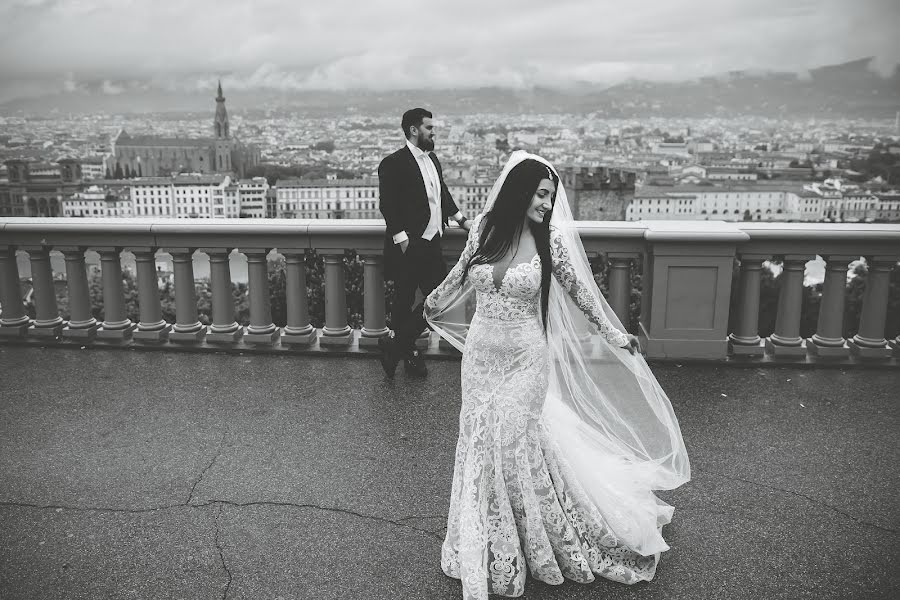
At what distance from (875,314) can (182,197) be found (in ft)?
142

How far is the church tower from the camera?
183 feet

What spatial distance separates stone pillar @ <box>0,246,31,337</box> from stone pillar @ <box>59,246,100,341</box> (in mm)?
370

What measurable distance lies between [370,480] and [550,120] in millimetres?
84976

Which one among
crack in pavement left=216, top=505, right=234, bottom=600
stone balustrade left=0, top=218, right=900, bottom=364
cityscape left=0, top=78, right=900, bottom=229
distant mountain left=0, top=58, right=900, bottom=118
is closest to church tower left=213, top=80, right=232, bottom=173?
cityscape left=0, top=78, right=900, bottom=229

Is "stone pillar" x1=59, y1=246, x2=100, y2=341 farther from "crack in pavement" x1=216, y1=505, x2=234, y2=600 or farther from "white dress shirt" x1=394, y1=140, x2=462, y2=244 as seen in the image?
"crack in pavement" x1=216, y1=505, x2=234, y2=600

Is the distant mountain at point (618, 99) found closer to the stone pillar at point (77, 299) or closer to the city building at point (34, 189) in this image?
the city building at point (34, 189)

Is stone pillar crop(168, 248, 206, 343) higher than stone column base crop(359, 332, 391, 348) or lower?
higher

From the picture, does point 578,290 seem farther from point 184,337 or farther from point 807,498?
point 184,337

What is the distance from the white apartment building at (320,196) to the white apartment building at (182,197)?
11.8 ft

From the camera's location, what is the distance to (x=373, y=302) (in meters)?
5.74

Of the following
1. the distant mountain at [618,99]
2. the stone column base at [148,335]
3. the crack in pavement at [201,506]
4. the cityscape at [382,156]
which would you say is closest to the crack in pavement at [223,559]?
the crack in pavement at [201,506]

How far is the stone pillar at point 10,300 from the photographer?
5.89 m

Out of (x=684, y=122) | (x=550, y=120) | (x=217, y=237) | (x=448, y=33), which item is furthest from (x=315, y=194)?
(x=448, y=33)

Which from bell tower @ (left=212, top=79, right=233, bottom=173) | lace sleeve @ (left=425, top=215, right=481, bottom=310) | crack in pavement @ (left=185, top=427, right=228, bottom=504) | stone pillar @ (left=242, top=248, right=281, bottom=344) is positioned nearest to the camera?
lace sleeve @ (left=425, top=215, right=481, bottom=310)
